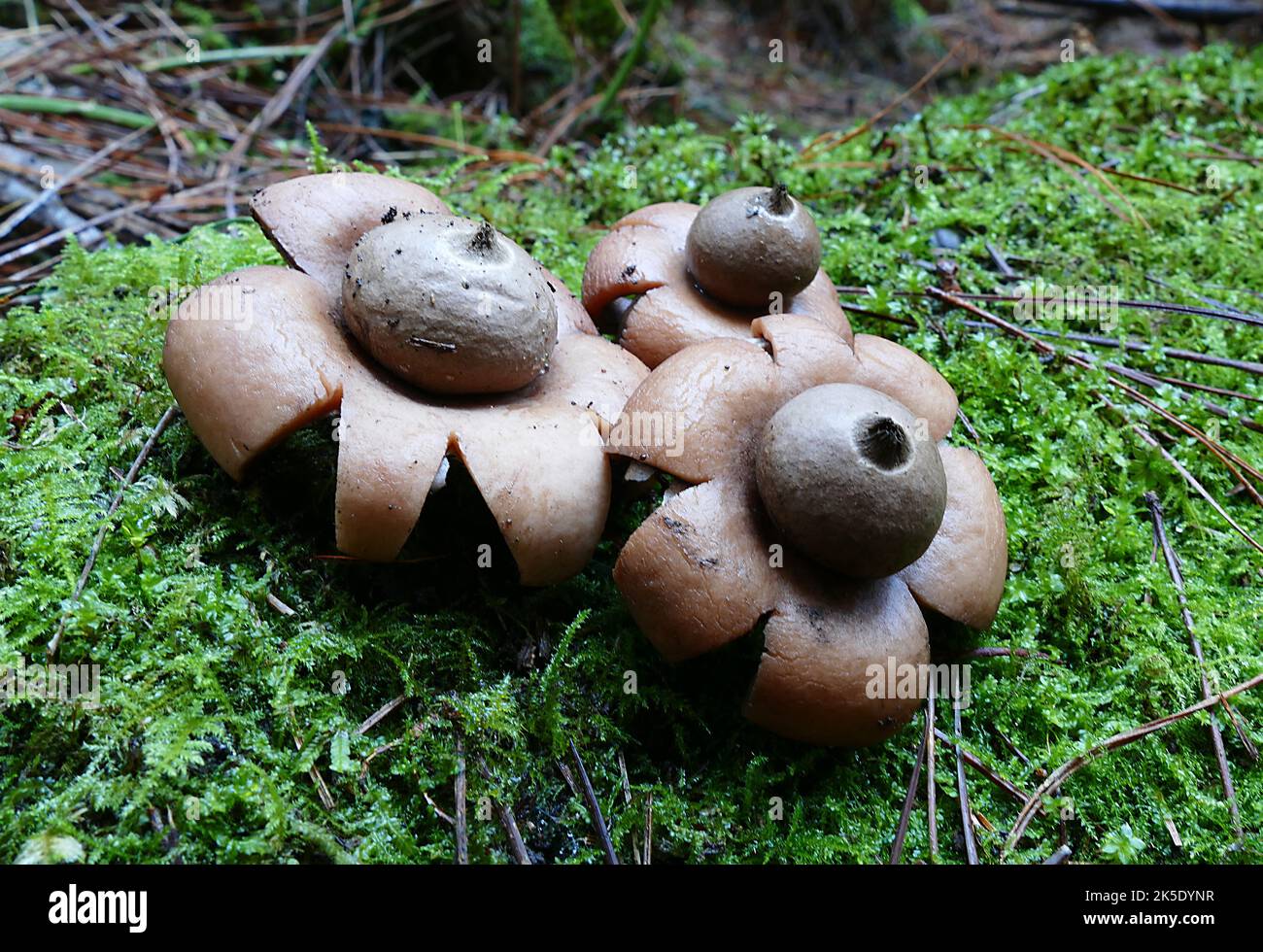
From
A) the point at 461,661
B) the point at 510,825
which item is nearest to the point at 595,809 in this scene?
the point at 510,825

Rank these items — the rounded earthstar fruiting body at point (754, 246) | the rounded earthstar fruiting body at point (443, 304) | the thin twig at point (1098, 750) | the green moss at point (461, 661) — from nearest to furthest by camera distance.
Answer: the green moss at point (461, 661) → the rounded earthstar fruiting body at point (443, 304) → the thin twig at point (1098, 750) → the rounded earthstar fruiting body at point (754, 246)

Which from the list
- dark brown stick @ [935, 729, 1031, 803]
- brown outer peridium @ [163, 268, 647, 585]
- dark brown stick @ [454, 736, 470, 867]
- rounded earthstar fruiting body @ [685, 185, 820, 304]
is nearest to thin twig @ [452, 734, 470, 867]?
dark brown stick @ [454, 736, 470, 867]

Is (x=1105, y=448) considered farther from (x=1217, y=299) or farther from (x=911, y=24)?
(x=911, y=24)

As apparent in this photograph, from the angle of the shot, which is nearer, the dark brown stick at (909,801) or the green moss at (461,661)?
the green moss at (461,661)

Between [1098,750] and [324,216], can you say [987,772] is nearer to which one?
[1098,750]

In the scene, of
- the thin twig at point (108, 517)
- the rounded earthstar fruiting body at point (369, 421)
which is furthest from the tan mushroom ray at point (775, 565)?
the thin twig at point (108, 517)

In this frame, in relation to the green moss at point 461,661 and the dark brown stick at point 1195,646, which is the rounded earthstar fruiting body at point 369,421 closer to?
the green moss at point 461,661
